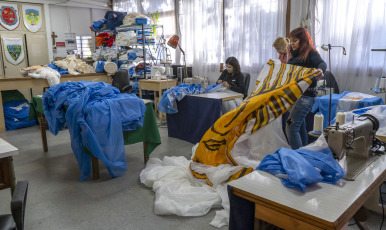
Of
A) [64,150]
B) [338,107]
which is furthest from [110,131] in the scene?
[338,107]

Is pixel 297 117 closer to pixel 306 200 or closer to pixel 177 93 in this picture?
pixel 177 93

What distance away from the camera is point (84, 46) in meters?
7.87

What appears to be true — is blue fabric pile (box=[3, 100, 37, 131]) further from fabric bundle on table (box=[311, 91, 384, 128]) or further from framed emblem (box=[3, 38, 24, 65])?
fabric bundle on table (box=[311, 91, 384, 128])

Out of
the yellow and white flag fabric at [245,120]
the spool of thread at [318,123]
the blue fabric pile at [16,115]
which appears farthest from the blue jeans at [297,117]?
the blue fabric pile at [16,115]

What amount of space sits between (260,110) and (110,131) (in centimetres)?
125

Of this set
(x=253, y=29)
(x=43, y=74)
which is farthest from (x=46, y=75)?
(x=253, y=29)

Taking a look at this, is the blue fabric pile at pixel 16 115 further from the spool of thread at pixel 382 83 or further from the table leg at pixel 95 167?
the spool of thread at pixel 382 83

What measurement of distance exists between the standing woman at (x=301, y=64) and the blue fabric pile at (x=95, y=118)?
1.38 metres

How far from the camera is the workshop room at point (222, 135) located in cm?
111

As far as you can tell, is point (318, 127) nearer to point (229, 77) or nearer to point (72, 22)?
point (229, 77)

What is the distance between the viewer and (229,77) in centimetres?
396

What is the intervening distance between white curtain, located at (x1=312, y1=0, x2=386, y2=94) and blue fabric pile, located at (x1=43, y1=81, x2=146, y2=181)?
8.89ft

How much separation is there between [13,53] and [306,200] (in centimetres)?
745

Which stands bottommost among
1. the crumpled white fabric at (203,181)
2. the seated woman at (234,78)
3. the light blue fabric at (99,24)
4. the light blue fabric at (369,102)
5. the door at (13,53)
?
the crumpled white fabric at (203,181)
